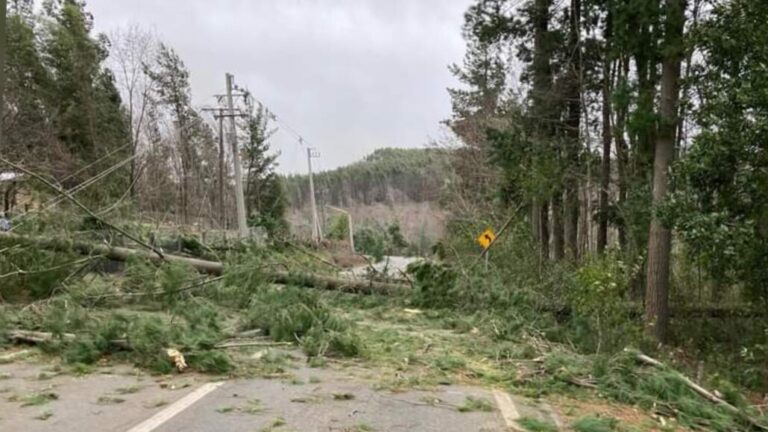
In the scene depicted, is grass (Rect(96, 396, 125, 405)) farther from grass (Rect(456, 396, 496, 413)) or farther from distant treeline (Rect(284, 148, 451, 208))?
distant treeline (Rect(284, 148, 451, 208))

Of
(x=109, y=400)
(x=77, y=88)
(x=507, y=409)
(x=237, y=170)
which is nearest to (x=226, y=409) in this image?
(x=109, y=400)

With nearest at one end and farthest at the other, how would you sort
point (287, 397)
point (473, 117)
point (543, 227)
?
point (287, 397) < point (543, 227) < point (473, 117)

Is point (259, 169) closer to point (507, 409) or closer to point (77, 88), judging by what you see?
point (77, 88)

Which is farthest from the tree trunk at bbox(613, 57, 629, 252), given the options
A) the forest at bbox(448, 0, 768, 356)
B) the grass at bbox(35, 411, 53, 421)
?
the grass at bbox(35, 411, 53, 421)

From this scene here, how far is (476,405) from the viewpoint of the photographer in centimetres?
462

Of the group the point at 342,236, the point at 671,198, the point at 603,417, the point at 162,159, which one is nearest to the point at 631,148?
the point at 671,198

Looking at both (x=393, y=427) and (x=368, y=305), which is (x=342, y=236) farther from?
(x=393, y=427)

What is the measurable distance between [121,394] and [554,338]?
222 inches

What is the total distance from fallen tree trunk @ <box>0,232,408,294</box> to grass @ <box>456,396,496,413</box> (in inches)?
221

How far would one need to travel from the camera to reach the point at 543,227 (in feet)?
56.5

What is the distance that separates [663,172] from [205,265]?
7.86 meters

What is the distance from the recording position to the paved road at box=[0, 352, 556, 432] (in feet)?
13.3

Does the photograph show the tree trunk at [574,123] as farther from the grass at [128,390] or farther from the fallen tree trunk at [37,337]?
the grass at [128,390]

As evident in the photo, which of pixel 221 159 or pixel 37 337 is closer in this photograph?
pixel 37 337
